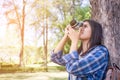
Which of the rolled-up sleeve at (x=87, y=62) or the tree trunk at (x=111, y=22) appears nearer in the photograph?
the rolled-up sleeve at (x=87, y=62)

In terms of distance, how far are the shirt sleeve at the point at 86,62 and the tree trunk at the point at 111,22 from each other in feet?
2.35

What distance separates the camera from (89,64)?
106 centimetres

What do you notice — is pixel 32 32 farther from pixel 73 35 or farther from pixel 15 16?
pixel 73 35

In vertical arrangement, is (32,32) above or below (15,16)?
below

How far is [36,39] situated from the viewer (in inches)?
123

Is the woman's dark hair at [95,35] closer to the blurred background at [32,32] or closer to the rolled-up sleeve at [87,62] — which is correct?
the rolled-up sleeve at [87,62]

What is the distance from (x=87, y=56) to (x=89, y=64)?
0.03 meters

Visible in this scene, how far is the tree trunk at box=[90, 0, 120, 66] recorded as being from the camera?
5.86 feet

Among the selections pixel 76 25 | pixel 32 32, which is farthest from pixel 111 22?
pixel 32 32

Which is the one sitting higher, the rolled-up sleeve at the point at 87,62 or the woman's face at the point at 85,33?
the woman's face at the point at 85,33

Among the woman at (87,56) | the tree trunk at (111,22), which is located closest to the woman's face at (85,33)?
the woman at (87,56)

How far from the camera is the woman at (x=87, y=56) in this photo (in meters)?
1.06

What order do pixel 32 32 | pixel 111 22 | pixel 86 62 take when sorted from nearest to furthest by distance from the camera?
pixel 86 62, pixel 111 22, pixel 32 32

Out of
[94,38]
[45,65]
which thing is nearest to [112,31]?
[94,38]
